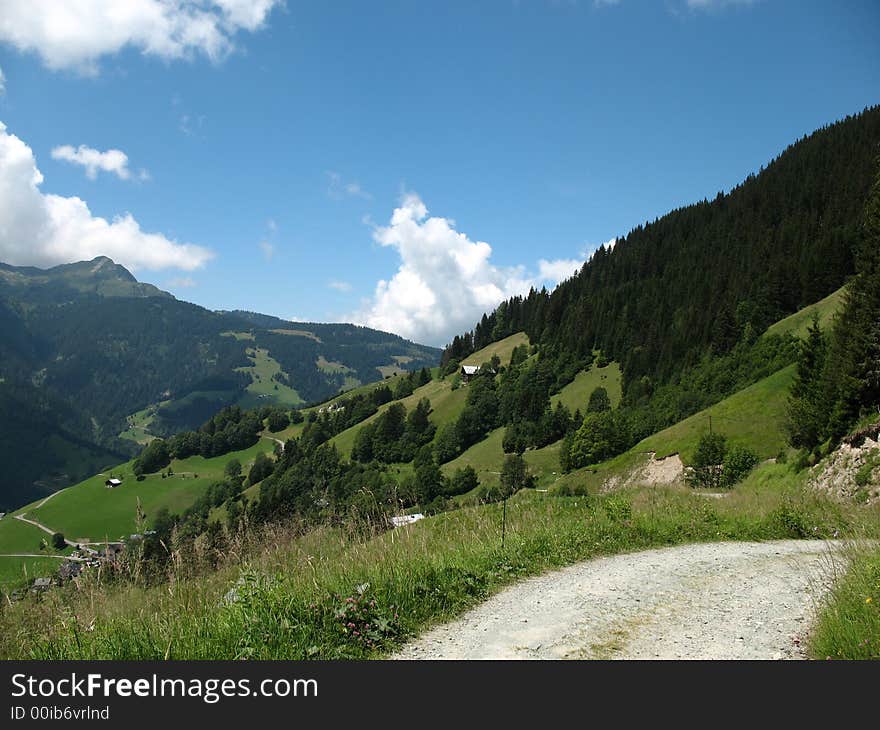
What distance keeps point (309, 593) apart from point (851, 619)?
243 inches

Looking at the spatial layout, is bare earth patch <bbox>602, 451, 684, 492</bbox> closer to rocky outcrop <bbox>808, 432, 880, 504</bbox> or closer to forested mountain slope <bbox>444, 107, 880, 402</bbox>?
rocky outcrop <bbox>808, 432, 880, 504</bbox>

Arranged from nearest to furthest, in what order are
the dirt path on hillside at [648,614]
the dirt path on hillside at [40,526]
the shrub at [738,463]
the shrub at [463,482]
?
the dirt path on hillside at [648,614], the shrub at [738,463], the shrub at [463,482], the dirt path on hillside at [40,526]

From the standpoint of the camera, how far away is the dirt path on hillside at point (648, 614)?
588 centimetres

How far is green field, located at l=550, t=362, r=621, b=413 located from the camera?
5202 inches

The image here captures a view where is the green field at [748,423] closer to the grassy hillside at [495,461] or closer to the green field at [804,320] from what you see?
the green field at [804,320]

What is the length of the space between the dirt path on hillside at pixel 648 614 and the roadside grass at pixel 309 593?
1.72 ft

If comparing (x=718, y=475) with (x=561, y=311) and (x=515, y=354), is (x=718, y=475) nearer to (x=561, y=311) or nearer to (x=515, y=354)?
(x=515, y=354)

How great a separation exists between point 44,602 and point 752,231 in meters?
185

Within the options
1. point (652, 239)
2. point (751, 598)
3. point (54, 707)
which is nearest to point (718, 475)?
point (751, 598)

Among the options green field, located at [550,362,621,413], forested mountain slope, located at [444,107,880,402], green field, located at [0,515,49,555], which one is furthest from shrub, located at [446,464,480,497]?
green field, located at [0,515,49,555]

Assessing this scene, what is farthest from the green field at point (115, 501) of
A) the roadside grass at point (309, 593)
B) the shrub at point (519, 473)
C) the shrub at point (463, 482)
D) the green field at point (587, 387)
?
the roadside grass at point (309, 593)

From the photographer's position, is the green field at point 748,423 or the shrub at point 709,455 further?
the green field at point 748,423

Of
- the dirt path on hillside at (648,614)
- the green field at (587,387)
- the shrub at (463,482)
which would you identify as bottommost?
the shrub at (463,482)

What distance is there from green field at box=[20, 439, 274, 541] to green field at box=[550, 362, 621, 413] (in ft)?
377
